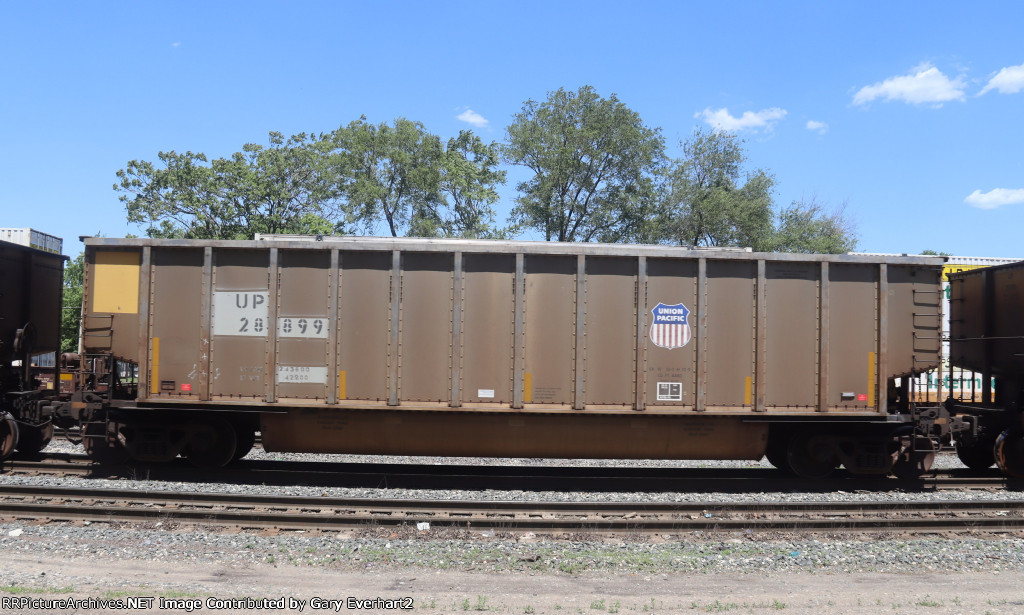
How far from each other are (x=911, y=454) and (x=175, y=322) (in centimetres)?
1183

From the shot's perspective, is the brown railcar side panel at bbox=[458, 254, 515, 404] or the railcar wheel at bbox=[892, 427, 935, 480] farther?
the railcar wheel at bbox=[892, 427, 935, 480]

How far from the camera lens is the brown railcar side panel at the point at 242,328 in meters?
9.69

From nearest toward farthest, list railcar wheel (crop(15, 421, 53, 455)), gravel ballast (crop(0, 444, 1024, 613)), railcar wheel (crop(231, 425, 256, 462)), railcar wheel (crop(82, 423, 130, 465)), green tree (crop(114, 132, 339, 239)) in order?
gravel ballast (crop(0, 444, 1024, 613)) < railcar wheel (crop(82, 423, 130, 465)) < railcar wheel (crop(231, 425, 256, 462)) < railcar wheel (crop(15, 421, 53, 455)) < green tree (crop(114, 132, 339, 239))

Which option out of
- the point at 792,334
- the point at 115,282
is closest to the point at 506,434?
the point at 792,334

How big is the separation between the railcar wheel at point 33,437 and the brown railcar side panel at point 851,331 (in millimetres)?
13010

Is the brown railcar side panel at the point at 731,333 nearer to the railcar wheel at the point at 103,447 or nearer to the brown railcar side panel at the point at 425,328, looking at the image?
the brown railcar side panel at the point at 425,328

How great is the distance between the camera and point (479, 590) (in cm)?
591

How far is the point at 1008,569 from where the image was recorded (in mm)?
6840

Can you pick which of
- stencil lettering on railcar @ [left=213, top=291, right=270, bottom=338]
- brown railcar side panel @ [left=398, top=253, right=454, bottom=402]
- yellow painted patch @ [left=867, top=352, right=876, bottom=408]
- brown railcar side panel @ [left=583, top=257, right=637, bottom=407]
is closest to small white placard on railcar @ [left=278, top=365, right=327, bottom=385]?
stencil lettering on railcar @ [left=213, top=291, right=270, bottom=338]

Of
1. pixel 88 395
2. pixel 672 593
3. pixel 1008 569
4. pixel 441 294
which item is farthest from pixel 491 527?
pixel 88 395

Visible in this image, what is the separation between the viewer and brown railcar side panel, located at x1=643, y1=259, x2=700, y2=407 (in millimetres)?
9664

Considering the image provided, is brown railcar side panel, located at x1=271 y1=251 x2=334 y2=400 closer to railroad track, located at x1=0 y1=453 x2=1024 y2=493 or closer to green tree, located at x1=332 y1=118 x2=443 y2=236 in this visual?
railroad track, located at x1=0 y1=453 x2=1024 y2=493

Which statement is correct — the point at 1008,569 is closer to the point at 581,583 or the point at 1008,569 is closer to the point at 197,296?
the point at 581,583

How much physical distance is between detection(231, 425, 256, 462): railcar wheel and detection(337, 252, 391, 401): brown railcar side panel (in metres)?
2.07
